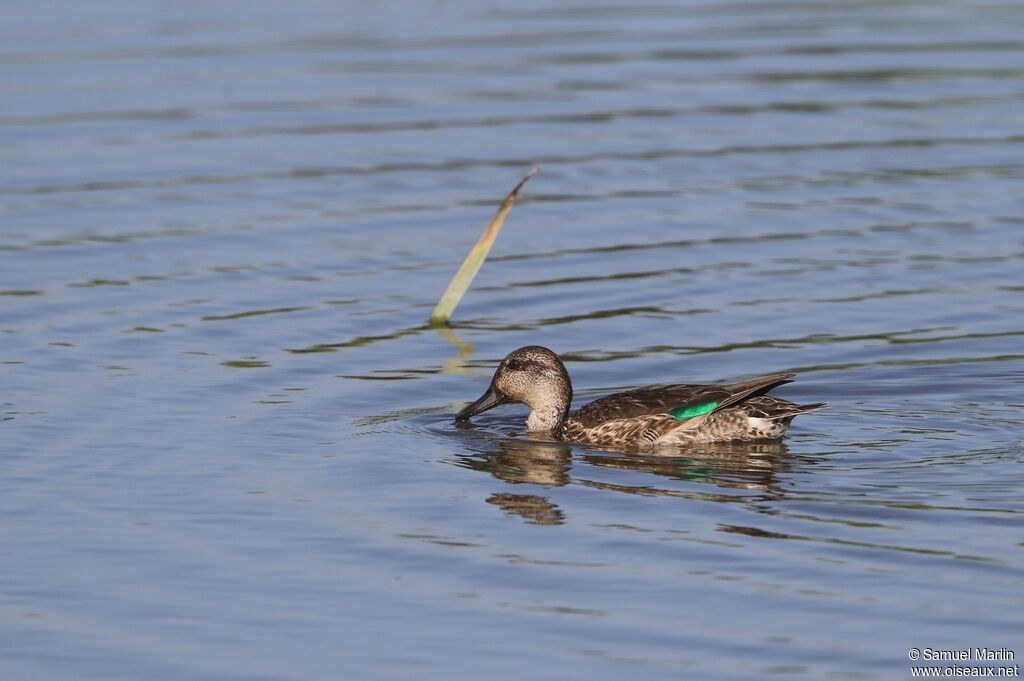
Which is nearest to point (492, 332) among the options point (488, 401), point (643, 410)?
point (488, 401)

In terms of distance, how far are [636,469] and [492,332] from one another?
3.68 metres

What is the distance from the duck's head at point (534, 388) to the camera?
12.0m

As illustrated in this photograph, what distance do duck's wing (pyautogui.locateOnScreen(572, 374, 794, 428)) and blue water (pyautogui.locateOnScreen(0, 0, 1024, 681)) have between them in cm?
27

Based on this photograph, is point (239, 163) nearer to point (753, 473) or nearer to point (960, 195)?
point (960, 195)

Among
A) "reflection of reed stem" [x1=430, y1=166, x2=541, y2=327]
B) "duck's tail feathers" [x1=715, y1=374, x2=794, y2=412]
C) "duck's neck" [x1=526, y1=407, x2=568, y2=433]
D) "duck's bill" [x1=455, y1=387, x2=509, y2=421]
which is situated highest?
"reflection of reed stem" [x1=430, y1=166, x2=541, y2=327]

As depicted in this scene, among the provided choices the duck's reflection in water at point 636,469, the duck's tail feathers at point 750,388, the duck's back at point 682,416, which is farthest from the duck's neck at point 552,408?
the duck's tail feathers at point 750,388

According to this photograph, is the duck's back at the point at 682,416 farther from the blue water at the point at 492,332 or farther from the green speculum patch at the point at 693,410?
the blue water at the point at 492,332

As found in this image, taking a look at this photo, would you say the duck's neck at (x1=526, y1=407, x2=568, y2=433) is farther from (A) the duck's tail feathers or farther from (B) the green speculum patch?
(A) the duck's tail feathers

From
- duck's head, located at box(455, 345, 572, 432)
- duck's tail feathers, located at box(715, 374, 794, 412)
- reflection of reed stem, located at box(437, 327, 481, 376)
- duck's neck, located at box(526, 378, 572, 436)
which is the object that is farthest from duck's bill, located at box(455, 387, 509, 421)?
duck's tail feathers, located at box(715, 374, 794, 412)

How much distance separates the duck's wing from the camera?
36.4 ft

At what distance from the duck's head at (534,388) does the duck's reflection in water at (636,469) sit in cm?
21

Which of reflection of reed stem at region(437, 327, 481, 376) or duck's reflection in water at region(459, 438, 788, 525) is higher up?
reflection of reed stem at region(437, 327, 481, 376)

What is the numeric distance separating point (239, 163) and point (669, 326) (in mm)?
6844

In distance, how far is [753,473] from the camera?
1073 cm
